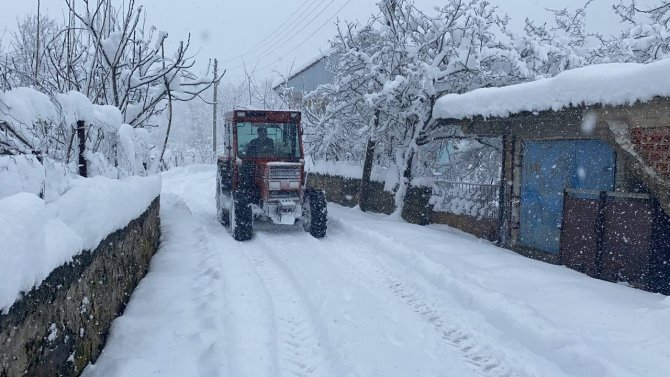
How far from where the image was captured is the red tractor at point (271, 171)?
10.0 m

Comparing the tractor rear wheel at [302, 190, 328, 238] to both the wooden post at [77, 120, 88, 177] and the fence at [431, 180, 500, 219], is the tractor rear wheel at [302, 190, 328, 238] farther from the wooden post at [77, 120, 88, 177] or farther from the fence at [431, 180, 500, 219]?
the wooden post at [77, 120, 88, 177]

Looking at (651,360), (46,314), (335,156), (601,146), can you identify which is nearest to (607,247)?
(601,146)

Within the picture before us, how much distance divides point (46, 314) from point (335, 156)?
1570cm

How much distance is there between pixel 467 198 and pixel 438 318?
5.51m

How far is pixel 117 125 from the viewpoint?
5.94 metres

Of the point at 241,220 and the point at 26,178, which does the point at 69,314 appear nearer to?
the point at 26,178

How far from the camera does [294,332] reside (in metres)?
4.96

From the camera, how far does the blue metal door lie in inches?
299

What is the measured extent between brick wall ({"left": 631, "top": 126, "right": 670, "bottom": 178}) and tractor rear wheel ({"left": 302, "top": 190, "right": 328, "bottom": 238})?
5.51 m

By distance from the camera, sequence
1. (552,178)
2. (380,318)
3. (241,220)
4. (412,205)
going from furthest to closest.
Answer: (412,205) → (241,220) → (552,178) → (380,318)

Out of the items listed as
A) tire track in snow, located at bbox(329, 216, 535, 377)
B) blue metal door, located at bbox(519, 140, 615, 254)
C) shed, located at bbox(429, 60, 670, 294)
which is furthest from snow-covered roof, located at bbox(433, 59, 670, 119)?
tire track in snow, located at bbox(329, 216, 535, 377)

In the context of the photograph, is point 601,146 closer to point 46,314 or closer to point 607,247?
point 607,247

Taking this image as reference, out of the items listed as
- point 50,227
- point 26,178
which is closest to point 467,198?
point 26,178

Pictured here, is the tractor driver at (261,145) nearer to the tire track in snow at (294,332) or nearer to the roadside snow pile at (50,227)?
the tire track in snow at (294,332)
